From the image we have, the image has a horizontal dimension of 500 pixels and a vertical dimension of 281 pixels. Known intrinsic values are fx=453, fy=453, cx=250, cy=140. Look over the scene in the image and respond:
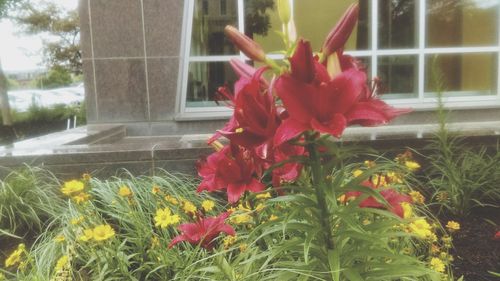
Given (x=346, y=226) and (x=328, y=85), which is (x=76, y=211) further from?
(x=328, y=85)

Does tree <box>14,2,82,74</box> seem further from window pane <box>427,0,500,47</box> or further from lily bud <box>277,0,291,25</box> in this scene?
lily bud <box>277,0,291,25</box>

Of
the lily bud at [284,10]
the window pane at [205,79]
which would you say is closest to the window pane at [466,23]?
the window pane at [205,79]

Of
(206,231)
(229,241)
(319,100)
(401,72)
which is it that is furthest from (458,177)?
(401,72)

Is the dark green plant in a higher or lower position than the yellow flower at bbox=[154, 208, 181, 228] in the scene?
lower

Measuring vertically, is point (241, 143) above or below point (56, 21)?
below

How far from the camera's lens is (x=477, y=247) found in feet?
9.94

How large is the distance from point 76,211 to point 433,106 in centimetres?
659

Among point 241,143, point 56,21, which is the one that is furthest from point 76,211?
point 56,21

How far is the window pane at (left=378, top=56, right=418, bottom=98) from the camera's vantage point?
8.37 meters

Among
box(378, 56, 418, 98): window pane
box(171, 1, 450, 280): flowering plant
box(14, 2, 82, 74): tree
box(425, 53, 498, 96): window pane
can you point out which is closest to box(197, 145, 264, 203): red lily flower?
box(171, 1, 450, 280): flowering plant

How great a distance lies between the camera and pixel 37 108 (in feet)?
58.6

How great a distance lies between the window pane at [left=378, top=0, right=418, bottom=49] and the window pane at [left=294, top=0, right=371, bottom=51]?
302mm

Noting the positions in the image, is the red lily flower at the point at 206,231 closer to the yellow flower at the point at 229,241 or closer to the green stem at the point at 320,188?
the yellow flower at the point at 229,241

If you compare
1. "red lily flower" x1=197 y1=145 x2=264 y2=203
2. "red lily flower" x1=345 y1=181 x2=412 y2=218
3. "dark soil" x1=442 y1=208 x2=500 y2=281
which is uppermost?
"red lily flower" x1=197 y1=145 x2=264 y2=203
